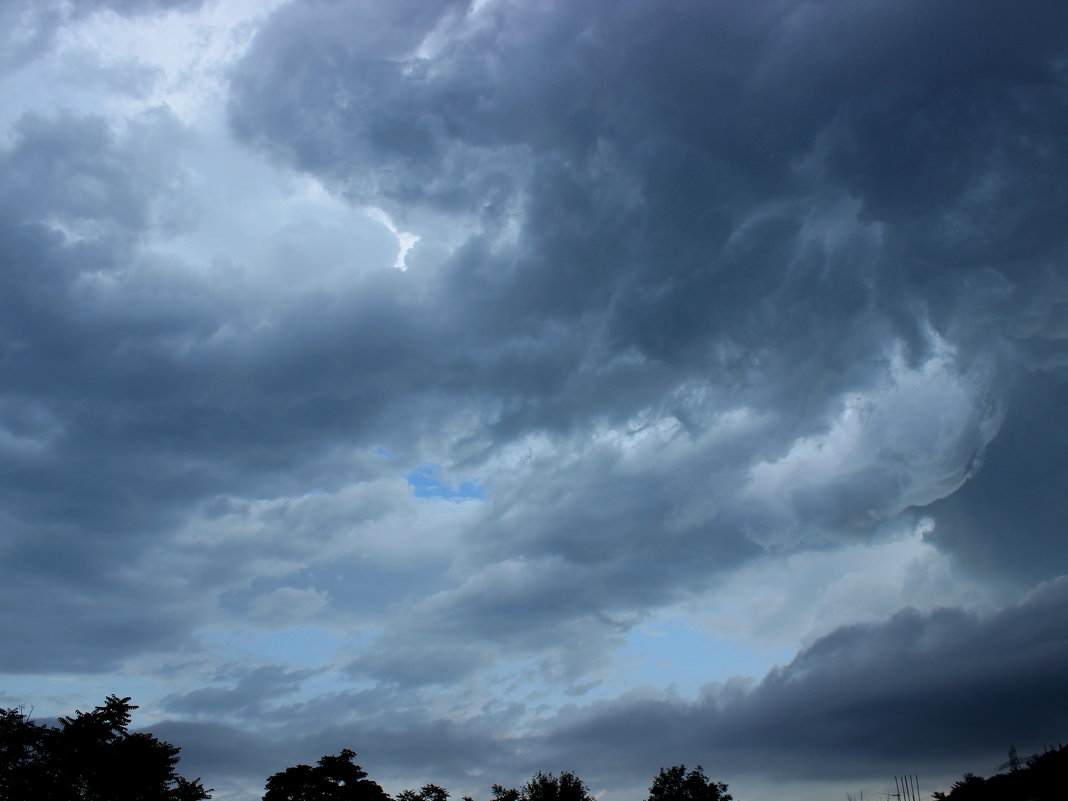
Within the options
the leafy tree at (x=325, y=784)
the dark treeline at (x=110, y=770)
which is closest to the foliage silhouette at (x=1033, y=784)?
the dark treeline at (x=110, y=770)

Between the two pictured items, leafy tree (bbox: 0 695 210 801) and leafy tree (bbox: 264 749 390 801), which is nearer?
leafy tree (bbox: 0 695 210 801)

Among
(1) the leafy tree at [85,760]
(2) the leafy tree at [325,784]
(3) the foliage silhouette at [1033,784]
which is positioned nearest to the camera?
(3) the foliage silhouette at [1033,784]

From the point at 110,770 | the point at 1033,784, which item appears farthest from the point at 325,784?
the point at 1033,784

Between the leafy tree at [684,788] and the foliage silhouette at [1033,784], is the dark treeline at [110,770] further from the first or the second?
the leafy tree at [684,788]

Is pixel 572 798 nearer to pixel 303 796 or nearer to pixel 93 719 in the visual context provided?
pixel 303 796

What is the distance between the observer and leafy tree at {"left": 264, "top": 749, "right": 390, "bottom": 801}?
3787 inches

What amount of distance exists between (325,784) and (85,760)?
112 ft

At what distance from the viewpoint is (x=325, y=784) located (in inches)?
3826

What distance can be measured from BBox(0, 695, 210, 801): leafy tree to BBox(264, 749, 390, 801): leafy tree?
1852 centimetres

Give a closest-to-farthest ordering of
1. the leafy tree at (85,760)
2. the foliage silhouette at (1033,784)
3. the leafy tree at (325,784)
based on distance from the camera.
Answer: the foliage silhouette at (1033,784)
the leafy tree at (85,760)
the leafy tree at (325,784)

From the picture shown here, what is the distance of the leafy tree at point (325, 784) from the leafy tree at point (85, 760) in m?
18.5

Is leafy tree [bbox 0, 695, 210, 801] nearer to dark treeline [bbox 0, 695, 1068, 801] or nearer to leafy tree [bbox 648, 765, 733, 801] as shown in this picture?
dark treeline [bbox 0, 695, 1068, 801]

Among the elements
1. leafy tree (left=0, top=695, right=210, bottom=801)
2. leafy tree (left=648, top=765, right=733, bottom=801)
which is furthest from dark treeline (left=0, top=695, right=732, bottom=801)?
Result: leafy tree (left=648, top=765, right=733, bottom=801)

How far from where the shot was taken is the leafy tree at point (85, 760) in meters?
64.6
